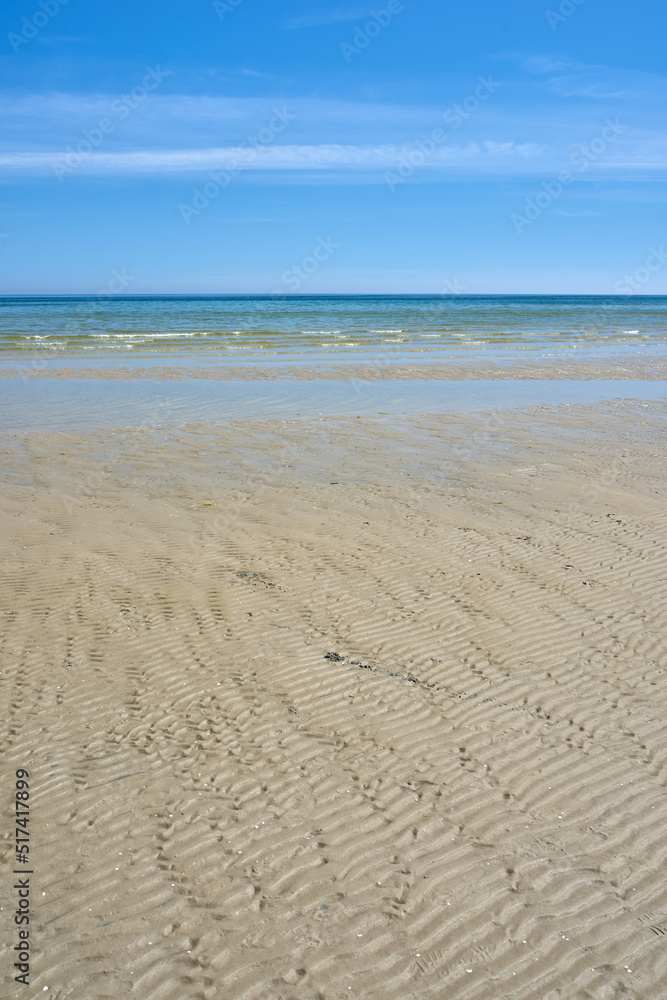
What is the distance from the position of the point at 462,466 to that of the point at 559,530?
299 cm

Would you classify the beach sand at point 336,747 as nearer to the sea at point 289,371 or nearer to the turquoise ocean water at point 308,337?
the sea at point 289,371

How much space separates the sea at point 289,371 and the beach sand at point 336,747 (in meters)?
7.37

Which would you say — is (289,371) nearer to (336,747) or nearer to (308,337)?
(308,337)

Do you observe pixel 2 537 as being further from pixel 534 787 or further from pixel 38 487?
pixel 534 787

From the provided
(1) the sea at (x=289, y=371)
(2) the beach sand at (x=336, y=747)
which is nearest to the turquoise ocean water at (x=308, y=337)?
(1) the sea at (x=289, y=371)

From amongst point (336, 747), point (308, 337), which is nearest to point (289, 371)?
point (308, 337)

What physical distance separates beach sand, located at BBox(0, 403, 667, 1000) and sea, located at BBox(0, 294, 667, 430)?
7.37 m

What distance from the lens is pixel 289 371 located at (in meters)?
22.2

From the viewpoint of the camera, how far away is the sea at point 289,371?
52.5ft

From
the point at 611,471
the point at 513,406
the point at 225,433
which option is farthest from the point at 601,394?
the point at 225,433

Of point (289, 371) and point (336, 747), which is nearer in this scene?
point (336, 747)

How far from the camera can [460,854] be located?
3578 mm

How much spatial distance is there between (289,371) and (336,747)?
18.7 metres

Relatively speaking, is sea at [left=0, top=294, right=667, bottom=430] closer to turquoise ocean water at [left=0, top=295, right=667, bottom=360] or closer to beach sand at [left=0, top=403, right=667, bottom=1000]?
turquoise ocean water at [left=0, top=295, right=667, bottom=360]
